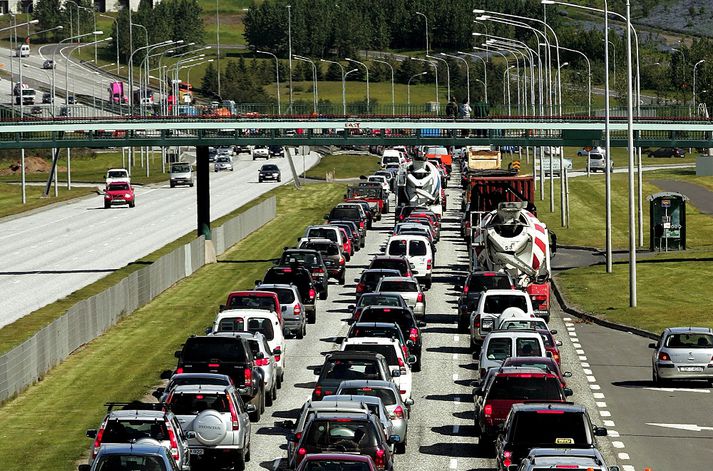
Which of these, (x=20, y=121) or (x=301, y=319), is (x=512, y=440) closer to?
(x=301, y=319)

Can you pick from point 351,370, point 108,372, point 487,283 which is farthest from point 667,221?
point 351,370

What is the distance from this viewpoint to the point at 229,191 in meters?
127

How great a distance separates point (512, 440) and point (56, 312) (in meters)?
34.4

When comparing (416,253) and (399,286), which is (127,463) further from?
(416,253)

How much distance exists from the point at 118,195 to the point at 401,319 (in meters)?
69.6

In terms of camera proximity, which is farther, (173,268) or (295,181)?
(295,181)

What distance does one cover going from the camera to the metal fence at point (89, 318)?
Answer: 41.1m

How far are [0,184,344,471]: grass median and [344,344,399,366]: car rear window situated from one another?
19.0ft

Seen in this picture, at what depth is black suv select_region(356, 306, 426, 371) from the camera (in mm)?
43156

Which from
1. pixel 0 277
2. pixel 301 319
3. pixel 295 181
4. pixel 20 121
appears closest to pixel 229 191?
pixel 295 181

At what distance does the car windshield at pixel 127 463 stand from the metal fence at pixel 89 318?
15.9 m

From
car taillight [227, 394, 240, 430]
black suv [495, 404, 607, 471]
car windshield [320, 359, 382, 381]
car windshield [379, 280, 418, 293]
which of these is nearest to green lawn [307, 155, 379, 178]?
car windshield [379, 280, 418, 293]

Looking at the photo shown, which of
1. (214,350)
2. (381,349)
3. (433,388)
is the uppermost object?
(214,350)

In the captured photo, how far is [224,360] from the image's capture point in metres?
34.3
